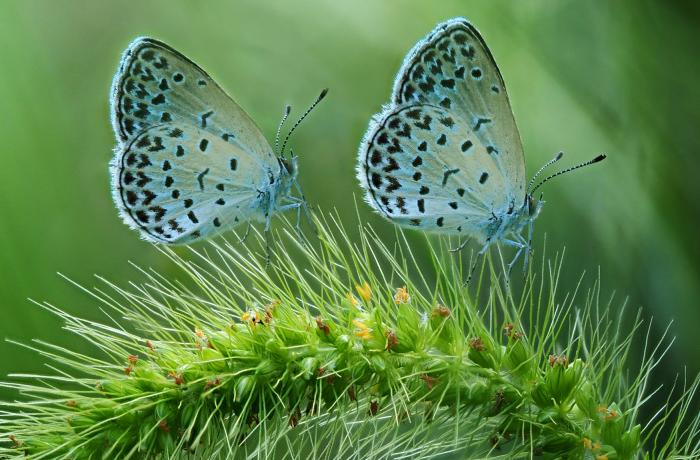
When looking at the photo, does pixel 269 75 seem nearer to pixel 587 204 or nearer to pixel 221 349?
pixel 587 204

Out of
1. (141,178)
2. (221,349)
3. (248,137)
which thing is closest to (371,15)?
(248,137)

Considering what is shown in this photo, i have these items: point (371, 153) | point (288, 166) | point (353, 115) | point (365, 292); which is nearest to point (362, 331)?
point (365, 292)

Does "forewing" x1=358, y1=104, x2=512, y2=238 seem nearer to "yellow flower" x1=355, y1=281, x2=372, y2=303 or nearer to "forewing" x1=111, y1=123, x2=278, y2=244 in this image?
"forewing" x1=111, y1=123, x2=278, y2=244

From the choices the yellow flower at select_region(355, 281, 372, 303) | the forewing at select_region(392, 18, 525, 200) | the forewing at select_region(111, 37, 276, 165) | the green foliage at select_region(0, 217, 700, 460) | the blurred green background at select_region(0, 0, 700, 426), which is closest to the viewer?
the green foliage at select_region(0, 217, 700, 460)

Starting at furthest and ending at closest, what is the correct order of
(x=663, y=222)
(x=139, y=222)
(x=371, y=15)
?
1. (x=371, y=15)
2. (x=663, y=222)
3. (x=139, y=222)

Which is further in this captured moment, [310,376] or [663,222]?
[663,222]

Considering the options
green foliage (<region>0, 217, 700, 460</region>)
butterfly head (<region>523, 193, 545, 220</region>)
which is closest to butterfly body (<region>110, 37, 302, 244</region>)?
butterfly head (<region>523, 193, 545, 220</region>)

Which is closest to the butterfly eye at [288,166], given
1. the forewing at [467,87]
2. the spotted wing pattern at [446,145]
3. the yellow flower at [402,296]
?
the spotted wing pattern at [446,145]

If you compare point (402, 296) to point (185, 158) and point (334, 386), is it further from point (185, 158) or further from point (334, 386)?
point (185, 158)
